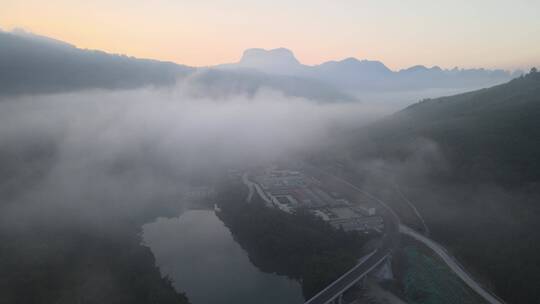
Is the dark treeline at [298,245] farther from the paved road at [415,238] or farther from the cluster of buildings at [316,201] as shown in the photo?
the cluster of buildings at [316,201]

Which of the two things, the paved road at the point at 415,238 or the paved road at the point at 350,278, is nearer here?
the paved road at the point at 350,278

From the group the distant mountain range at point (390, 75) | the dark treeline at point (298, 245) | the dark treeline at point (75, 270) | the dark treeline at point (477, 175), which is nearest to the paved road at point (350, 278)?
the dark treeline at point (298, 245)

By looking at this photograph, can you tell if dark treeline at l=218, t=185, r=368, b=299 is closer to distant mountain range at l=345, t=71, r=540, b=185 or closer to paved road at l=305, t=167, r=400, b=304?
paved road at l=305, t=167, r=400, b=304

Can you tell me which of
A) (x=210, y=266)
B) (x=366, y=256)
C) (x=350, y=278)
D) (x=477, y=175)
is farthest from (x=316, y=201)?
(x=350, y=278)

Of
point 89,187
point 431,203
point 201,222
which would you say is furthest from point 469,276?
point 89,187

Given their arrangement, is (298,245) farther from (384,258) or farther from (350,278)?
(384,258)

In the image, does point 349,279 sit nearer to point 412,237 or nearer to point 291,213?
point 412,237
